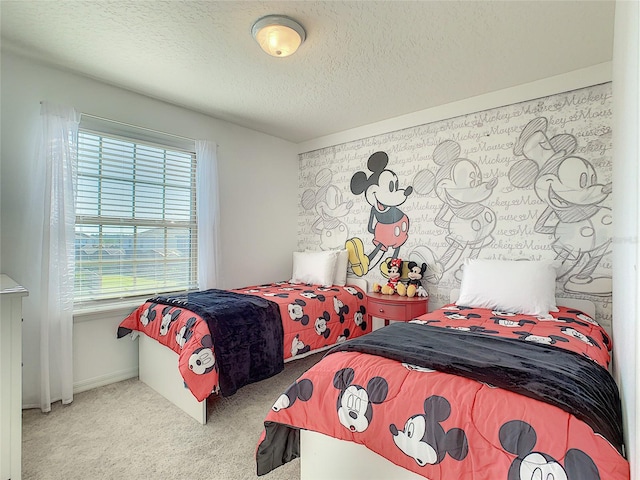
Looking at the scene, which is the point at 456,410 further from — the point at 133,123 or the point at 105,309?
the point at 133,123

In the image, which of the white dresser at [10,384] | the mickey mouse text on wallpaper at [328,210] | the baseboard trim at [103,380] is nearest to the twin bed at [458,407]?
Result: the white dresser at [10,384]

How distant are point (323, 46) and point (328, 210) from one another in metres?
2.01

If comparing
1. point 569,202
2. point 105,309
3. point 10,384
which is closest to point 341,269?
point 569,202

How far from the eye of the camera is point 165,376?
7.77 feet

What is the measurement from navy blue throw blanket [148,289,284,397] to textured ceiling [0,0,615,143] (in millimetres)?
1731

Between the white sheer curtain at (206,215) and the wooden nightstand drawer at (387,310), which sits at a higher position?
the white sheer curtain at (206,215)

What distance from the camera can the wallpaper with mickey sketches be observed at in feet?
7.46

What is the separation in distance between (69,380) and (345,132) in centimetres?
337

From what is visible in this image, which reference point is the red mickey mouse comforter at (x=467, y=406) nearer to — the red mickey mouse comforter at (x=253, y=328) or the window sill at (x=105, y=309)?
the red mickey mouse comforter at (x=253, y=328)

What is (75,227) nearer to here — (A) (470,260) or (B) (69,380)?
(B) (69,380)

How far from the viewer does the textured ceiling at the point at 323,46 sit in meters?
1.74

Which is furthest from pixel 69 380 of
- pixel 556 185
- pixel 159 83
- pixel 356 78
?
pixel 556 185

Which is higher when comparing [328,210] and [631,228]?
[328,210]

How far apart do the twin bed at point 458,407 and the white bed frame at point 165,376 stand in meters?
0.28
